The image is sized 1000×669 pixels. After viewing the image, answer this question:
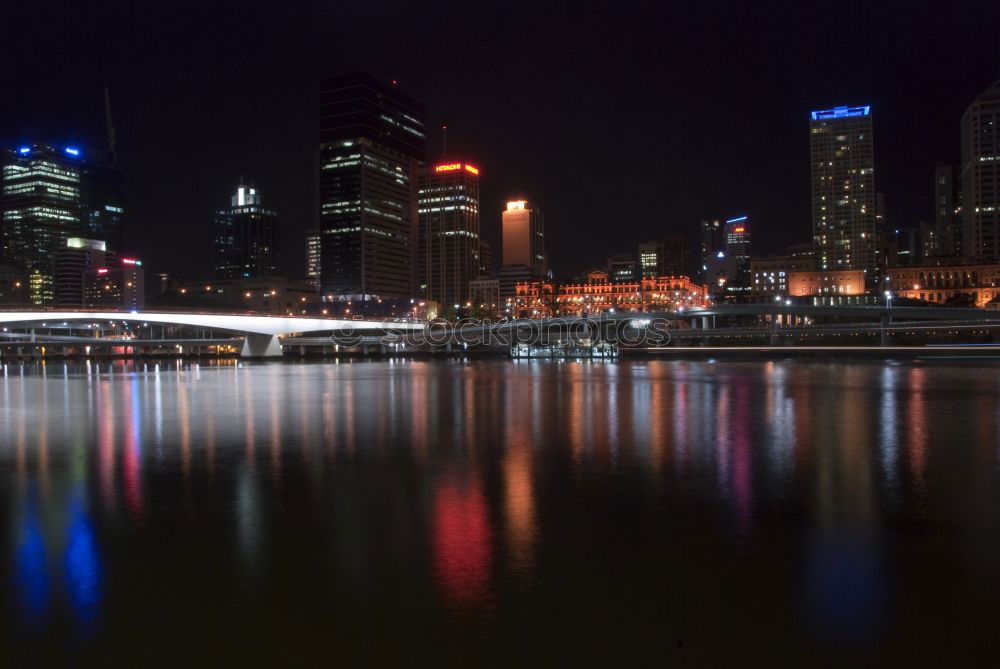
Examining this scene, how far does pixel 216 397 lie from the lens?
31922 millimetres

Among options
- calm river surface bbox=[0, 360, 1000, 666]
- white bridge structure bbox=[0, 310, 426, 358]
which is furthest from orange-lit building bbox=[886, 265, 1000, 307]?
A: calm river surface bbox=[0, 360, 1000, 666]

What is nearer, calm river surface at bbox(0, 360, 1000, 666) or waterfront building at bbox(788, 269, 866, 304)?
calm river surface at bbox(0, 360, 1000, 666)

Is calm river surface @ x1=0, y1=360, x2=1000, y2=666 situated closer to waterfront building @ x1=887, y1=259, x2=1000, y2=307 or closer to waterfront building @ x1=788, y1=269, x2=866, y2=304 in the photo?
waterfront building @ x1=887, y1=259, x2=1000, y2=307

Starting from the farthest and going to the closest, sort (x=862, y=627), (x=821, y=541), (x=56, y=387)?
(x=56, y=387) → (x=821, y=541) → (x=862, y=627)

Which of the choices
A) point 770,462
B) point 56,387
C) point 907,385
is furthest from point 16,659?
point 56,387

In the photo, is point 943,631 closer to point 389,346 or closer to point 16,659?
point 16,659

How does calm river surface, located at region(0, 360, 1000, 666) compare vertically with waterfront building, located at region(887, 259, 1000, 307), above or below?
below

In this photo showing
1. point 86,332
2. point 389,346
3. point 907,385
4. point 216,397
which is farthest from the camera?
point 86,332

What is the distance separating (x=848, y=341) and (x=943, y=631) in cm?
11343

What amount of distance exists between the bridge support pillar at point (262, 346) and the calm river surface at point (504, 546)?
7082 cm

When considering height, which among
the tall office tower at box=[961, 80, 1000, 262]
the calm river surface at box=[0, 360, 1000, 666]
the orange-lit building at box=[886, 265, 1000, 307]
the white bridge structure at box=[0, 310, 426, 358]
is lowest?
the calm river surface at box=[0, 360, 1000, 666]

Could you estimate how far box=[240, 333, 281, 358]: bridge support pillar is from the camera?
3457 inches

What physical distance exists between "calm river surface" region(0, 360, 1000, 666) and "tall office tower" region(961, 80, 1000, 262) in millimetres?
193496

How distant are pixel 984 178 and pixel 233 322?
182m
